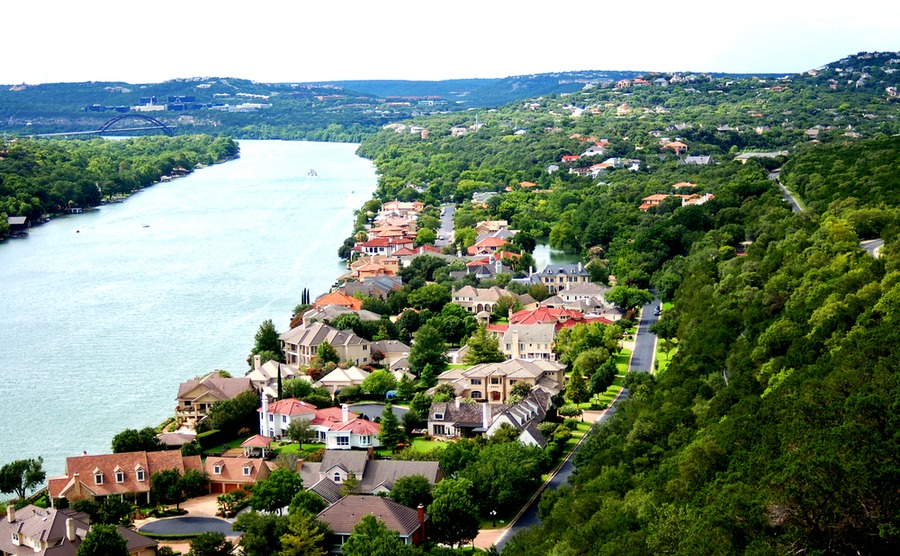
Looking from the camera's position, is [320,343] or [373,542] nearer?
[373,542]

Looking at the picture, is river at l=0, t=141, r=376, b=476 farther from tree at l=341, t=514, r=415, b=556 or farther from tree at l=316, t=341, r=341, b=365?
tree at l=341, t=514, r=415, b=556

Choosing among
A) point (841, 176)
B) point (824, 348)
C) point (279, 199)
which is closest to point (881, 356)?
point (824, 348)

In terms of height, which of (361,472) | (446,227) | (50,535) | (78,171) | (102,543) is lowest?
(446,227)

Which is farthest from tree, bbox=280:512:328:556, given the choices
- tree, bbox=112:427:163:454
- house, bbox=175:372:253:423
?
house, bbox=175:372:253:423

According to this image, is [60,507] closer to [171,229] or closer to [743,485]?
[743,485]

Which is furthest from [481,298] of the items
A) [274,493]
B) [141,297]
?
[274,493]

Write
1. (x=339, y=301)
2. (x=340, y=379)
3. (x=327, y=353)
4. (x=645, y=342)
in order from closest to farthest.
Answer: (x=340, y=379), (x=327, y=353), (x=645, y=342), (x=339, y=301)

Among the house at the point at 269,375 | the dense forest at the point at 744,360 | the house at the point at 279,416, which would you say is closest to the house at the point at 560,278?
the dense forest at the point at 744,360

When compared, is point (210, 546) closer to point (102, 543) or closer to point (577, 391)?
point (102, 543)
